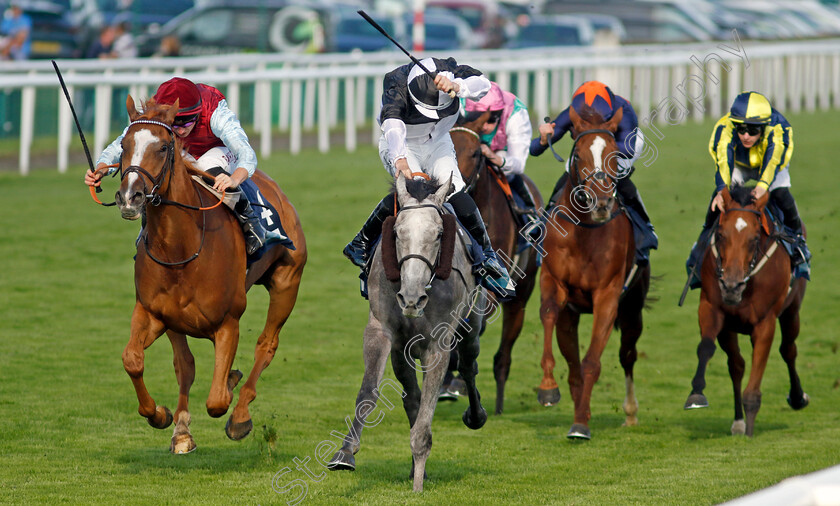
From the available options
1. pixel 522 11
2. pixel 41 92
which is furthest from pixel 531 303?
pixel 522 11

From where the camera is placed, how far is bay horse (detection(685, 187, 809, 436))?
26.0 feet

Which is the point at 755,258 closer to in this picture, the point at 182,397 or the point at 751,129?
the point at 751,129

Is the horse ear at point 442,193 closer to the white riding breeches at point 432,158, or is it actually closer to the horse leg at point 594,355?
the white riding breeches at point 432,158

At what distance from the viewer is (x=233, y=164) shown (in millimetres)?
7070

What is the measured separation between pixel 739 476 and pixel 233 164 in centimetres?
332

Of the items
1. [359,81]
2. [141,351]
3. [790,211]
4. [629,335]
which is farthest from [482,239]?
[359,81]

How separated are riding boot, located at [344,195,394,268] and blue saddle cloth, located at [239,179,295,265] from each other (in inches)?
22.3

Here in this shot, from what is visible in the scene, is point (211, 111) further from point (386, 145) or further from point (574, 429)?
point (574, 429)

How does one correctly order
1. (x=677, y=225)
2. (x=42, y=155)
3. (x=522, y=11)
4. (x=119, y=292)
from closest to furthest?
(x=119, y=292) < (x=677, y=225) < (x=42, y=155) < (x=522, y=11)

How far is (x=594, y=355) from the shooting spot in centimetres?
764

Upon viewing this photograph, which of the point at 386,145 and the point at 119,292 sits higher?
the point at 386,145

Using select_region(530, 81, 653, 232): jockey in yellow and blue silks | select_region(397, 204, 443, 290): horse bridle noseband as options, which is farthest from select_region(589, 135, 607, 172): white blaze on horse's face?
select_region(397, 204, 443, 290): horse bridle noseband

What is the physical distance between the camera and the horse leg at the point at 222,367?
20.6ft

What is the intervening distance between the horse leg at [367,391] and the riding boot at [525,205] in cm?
259
